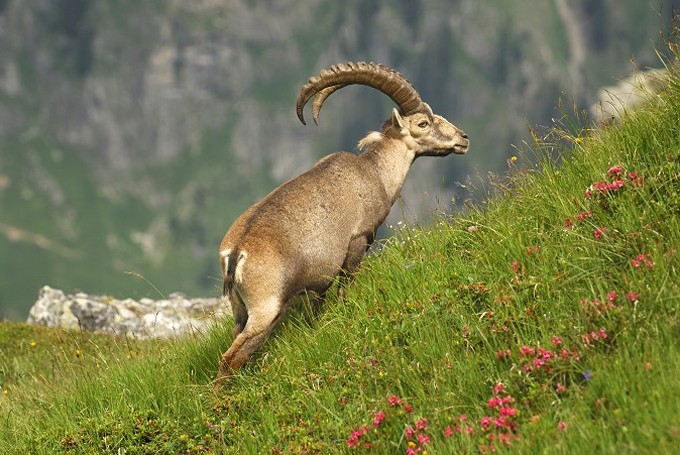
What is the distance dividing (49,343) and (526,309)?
1143 centimetres

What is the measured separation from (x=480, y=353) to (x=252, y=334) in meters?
2.90

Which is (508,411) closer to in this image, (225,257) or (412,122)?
(225,257)

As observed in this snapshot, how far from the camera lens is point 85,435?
769cm

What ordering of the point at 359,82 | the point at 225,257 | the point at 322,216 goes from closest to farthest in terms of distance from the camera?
the point at 225,257 < the point at 322,216 < the point at 359,82

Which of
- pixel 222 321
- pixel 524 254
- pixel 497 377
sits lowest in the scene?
pixel 497 377

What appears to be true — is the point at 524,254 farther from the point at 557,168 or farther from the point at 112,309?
the point at 112,309

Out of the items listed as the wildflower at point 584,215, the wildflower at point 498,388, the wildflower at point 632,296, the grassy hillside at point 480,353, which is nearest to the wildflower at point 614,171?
the grassy hillside at point 480,353

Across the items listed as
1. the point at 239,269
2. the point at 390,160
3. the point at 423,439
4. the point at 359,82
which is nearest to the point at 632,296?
the point at 423,439

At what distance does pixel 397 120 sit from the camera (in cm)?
1200

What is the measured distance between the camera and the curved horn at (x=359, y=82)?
35.6ft

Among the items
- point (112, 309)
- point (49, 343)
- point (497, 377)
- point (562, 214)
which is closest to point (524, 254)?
point (562, 214)

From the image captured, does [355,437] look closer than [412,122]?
Yes

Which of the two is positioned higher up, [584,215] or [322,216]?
[322,216]

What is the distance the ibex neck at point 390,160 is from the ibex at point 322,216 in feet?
0.06
